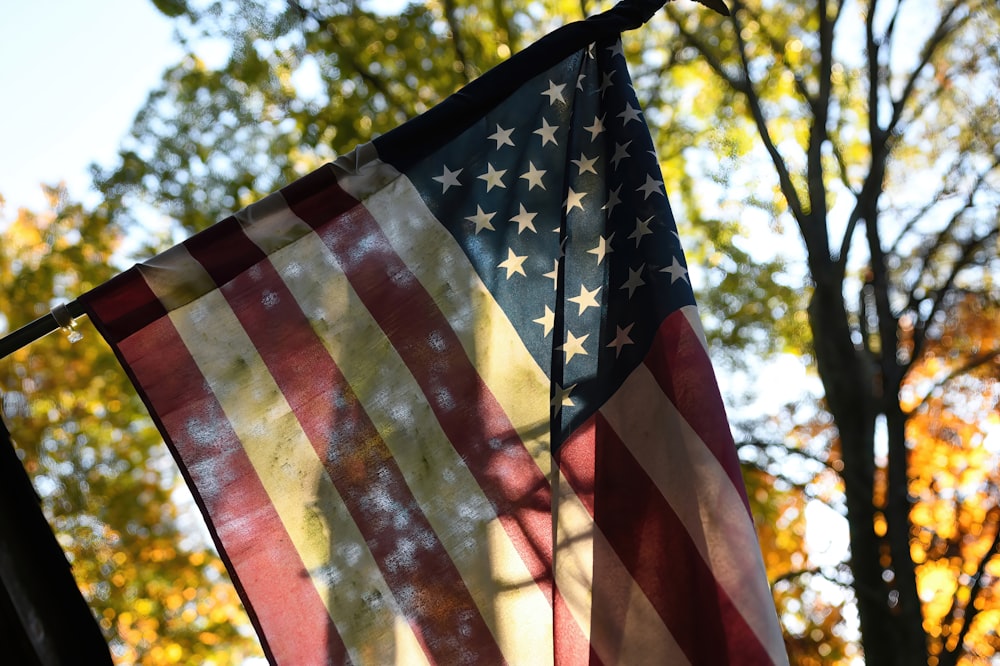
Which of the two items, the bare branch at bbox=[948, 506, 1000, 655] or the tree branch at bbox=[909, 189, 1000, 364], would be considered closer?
the bare branch at bbox=[948, 506, 1000, 655]

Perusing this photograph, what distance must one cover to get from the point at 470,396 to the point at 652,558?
2.66 ft

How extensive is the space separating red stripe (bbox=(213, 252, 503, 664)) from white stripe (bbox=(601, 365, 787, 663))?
717 mm

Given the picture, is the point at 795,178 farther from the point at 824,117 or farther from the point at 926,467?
the point at 926,467

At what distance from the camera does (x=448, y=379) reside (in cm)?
305

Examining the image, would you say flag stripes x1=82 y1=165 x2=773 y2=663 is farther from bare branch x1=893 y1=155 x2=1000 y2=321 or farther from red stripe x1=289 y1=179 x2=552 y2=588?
bare branch x1=893 y1=155 x2=1000 y2=321

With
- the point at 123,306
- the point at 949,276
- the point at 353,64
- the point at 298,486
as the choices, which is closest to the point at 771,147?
the point at 949,276

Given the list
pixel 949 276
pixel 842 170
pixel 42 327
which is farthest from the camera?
pixel 842 170

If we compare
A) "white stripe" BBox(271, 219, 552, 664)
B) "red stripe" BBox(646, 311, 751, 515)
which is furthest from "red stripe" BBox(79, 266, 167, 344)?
"red stripe" BBox(646, 311, 751, 515)

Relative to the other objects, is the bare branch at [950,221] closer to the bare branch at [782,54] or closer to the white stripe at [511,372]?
the bare branch at [782,54]

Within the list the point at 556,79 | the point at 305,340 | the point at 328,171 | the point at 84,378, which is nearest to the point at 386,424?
the point at 305,340

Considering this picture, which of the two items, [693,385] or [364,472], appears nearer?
[693,385]

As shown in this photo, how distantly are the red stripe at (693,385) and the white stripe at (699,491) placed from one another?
3 cm

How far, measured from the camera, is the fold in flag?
271 centimetres

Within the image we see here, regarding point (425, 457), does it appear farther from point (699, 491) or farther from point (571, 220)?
point (571, 220)
